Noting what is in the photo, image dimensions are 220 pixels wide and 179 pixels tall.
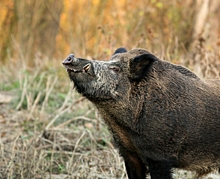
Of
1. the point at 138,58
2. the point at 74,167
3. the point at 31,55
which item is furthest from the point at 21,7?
the point at 138,58

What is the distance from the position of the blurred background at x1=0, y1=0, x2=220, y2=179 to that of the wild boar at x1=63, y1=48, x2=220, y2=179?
1283 mm

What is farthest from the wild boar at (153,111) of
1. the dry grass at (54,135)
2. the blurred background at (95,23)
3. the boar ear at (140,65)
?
the blurred background at (95,23)

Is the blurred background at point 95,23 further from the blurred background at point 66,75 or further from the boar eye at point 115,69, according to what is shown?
the boar eye at point 115,69

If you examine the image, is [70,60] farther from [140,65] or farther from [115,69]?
[140,65]

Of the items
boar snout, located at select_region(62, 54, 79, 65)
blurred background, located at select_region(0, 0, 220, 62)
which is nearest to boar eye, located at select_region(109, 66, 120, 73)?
boar snout, located at select_region(62, 54, 79, 65)

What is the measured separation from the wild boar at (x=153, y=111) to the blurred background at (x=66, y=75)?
4.21 feet

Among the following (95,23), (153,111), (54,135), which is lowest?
(54,135)

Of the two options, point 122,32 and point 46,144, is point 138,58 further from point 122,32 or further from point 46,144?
point 122,32

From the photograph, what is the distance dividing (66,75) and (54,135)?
11.6ft

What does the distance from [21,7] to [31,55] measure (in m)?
1.61

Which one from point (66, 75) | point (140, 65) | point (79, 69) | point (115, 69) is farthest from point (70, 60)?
point (66, 75)

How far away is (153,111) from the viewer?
15.2ft

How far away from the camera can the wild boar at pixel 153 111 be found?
15.1 feet

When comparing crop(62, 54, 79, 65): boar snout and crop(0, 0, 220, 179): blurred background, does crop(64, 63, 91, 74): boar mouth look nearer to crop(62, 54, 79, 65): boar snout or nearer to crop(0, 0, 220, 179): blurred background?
crop(62, 54, 79, 65): boar snout
